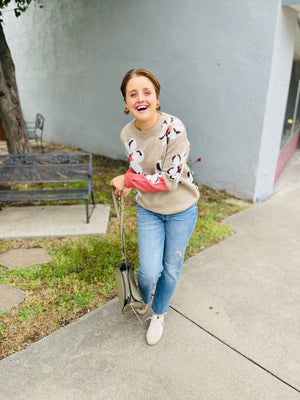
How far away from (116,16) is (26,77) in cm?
501

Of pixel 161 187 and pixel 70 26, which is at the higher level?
pixel 70 26

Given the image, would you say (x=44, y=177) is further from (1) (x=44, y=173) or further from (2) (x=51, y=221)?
(2) (x=51, y=221)

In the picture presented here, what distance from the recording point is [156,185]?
1.72 meters

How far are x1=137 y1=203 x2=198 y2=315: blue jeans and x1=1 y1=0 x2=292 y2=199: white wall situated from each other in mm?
3102

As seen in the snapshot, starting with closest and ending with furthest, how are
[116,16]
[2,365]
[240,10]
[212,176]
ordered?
1. [2,365]
2. [240,10]
3. [212,176]
4. [116,16]

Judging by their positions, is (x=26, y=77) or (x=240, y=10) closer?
(x=240, y=10)

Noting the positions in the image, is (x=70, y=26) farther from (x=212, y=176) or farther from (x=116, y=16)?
(x=212, y=176)

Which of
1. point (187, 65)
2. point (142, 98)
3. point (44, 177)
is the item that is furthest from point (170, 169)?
point (187, 65)

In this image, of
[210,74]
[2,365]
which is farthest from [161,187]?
[210,74]

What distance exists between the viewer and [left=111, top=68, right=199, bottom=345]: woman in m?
1.72

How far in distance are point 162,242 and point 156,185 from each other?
1.45ft

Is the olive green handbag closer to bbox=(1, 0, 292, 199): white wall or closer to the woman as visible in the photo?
the woman

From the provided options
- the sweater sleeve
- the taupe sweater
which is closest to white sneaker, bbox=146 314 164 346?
the taupe sweater

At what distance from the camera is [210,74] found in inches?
189
